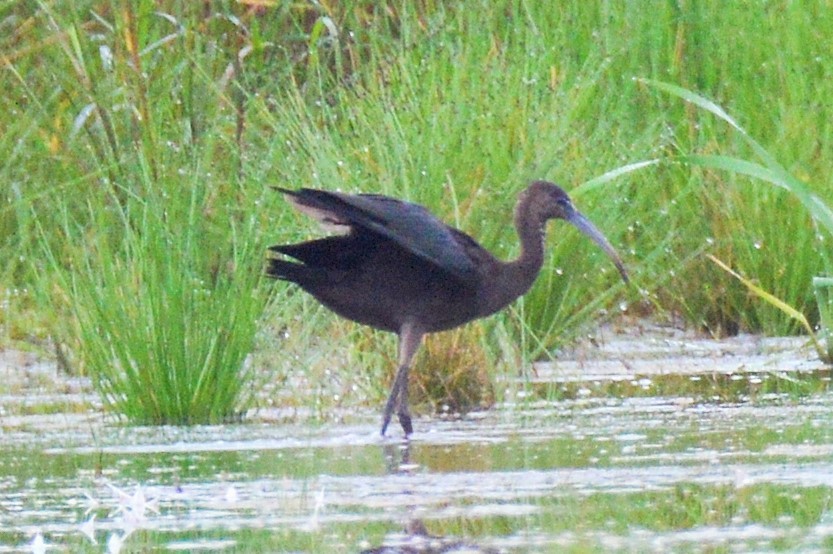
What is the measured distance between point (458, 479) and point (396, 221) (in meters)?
1.48

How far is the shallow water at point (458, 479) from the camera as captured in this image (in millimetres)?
4734

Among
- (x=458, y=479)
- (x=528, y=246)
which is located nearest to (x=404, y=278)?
(x=528, y=246)

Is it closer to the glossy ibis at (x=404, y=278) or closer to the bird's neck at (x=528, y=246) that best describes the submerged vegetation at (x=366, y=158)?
the glossy ibis at (x=404, y=278)

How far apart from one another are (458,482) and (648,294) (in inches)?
142

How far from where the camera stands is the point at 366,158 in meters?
8.43

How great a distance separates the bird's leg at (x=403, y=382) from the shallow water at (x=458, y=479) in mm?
70

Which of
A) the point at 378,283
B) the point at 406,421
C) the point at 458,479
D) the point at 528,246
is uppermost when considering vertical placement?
the point at 528,246

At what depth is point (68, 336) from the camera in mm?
8023

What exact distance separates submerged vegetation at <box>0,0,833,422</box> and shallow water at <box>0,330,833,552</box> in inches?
16.6

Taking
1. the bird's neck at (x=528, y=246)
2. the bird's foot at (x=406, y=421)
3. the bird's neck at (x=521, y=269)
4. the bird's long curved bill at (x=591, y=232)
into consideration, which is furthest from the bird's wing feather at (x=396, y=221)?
the bird's long curved bill at (x=591, y=232)

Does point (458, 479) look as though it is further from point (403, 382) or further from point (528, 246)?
point (528, 246)

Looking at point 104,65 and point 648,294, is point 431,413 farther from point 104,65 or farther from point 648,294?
point 104,65

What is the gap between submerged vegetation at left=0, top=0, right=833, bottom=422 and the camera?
736 centimetres

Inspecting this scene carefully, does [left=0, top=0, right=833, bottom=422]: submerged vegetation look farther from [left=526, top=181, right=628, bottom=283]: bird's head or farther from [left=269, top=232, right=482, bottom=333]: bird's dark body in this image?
[left=526, top=181, right=628, bottom=283]: bird's head
